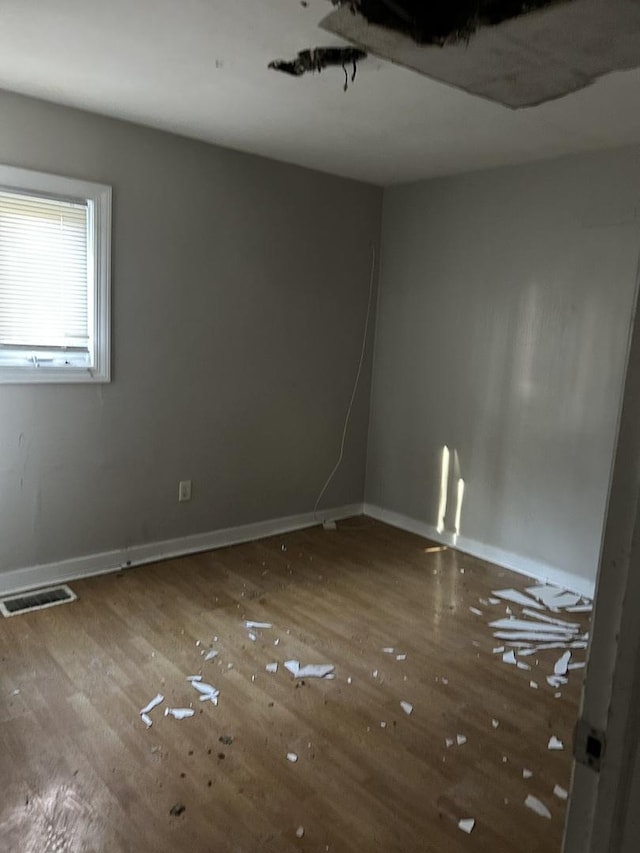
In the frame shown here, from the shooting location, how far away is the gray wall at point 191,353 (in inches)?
125

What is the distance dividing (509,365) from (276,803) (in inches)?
108

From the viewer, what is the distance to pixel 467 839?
1774mm

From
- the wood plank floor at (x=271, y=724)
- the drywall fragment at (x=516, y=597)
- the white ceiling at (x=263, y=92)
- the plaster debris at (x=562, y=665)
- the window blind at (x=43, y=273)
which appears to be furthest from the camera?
the drywall fragment at (x=516, y=597)

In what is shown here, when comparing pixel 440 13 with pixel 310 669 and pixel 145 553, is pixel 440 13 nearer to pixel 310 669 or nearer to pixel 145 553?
pixel 310 669

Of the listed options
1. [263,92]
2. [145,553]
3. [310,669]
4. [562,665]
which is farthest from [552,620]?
[263,92]

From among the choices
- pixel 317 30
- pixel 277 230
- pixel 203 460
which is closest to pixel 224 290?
pixel 277 230

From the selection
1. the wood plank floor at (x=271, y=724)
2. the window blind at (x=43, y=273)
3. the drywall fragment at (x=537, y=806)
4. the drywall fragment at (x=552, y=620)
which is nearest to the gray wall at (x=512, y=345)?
the drywall fragment at (x=552, y=620)

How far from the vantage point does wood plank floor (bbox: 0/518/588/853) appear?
5.86ft

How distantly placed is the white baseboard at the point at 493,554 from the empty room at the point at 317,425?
0.06ft

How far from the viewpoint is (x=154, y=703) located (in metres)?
2.33

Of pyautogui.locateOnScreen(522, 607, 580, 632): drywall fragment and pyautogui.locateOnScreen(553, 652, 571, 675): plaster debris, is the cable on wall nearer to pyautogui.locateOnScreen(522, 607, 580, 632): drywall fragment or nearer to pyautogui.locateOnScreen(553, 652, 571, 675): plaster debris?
pyautogui.locateOnScreen(522, 607, 580, 632): drywall fragment

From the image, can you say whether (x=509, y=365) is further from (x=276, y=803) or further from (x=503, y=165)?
(x=276, y=803)

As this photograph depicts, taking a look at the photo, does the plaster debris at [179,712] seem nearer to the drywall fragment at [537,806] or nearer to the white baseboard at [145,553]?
the drywall fragment at [537,806]

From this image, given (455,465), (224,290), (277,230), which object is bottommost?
(455,465)
